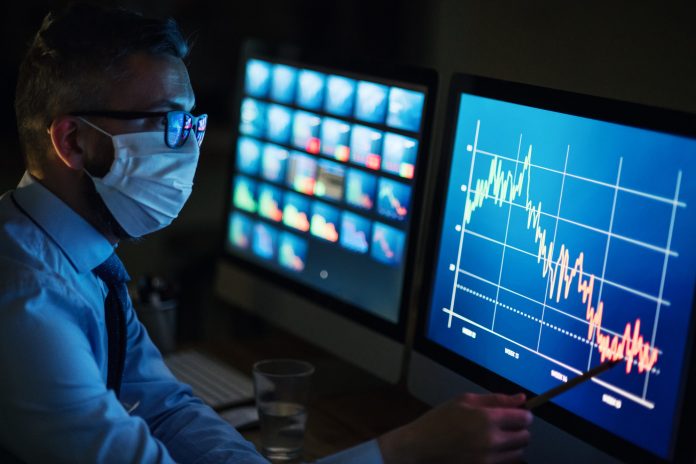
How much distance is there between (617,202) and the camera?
1.10 m

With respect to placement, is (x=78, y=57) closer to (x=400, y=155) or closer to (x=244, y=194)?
(x=400, y=155)

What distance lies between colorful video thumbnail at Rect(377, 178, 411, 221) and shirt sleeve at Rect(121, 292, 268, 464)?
0.43 m


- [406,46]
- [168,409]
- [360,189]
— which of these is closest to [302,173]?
[360,189]

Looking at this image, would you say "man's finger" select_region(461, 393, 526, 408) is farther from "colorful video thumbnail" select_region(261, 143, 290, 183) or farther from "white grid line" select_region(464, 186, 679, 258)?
"colorful video thumbnail" select_region(261, 143, 290, 183)

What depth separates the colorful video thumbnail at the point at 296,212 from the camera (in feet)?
5.54

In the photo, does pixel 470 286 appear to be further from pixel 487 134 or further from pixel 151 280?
pixel 151 280

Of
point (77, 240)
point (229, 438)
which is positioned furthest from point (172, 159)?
point (229, 438)

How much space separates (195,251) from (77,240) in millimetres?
1677

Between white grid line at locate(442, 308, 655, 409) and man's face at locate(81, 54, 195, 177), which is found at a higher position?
man's face at locate(81, 54, 195, 177)

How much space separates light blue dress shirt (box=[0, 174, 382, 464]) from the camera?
1020mm

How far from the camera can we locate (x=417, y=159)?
Answer: 4.82ft

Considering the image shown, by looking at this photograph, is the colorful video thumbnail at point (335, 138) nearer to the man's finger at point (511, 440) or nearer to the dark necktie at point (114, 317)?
the dark necktie at point (114, 317)

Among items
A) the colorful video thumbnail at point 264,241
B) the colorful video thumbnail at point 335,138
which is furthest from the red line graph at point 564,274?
the colorful video thumbnail at point 264,241

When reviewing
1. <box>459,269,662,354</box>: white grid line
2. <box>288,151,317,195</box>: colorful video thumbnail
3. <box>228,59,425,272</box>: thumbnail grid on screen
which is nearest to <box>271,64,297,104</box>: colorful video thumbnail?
<box>228,59,425,272</box>: thumbnail grid on screen
